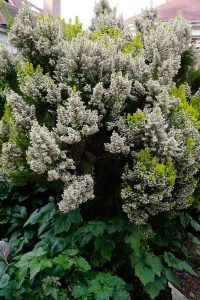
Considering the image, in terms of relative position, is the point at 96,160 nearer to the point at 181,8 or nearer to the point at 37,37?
the point at 37,37

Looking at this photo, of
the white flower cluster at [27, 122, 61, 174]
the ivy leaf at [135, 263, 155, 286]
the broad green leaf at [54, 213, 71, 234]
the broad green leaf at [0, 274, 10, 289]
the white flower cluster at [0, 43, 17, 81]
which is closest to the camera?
the white flower cluster at [27, 122, 61, 174]

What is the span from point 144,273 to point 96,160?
967 millimetres

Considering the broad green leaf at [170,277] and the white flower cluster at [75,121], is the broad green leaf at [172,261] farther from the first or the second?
the white flower cluster at [75,121]

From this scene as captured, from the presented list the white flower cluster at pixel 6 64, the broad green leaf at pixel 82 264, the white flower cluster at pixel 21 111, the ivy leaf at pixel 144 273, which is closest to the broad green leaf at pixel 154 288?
the ivy leaf at pixel 144 273

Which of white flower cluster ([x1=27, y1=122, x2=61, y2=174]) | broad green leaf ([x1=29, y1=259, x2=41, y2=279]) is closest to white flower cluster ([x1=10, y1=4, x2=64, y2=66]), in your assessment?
white flower cluster ([x1=27, y1=122, x2=61, y2=174])

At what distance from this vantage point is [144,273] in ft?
8.71

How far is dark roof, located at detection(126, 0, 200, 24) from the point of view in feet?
42.6

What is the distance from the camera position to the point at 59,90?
2777 mm

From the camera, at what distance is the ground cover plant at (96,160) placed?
252 centimetres

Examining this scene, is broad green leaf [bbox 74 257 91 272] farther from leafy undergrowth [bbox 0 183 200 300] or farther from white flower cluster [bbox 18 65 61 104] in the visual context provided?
white flower cluster [bbox 18 65 61 104]

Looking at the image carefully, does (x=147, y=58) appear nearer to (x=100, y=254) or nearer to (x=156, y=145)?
(x=156, y=145)

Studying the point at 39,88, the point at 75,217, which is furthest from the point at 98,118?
the point at 75,217

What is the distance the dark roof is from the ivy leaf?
11.2 meters

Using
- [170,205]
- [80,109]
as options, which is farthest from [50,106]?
[170,205]
